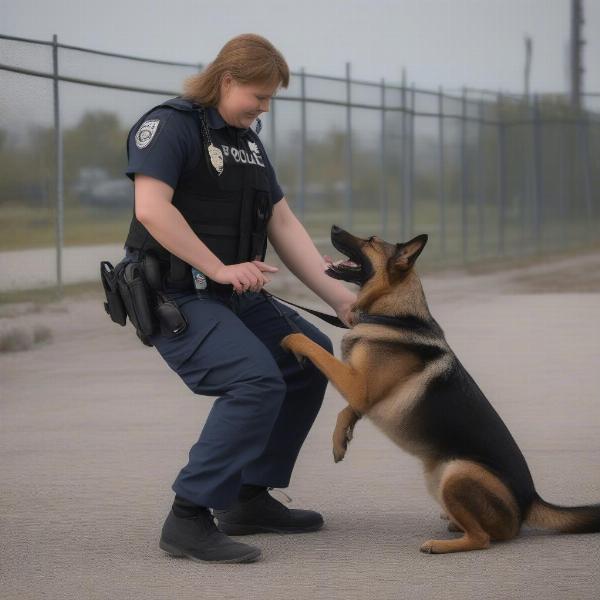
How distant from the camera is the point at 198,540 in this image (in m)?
5.06

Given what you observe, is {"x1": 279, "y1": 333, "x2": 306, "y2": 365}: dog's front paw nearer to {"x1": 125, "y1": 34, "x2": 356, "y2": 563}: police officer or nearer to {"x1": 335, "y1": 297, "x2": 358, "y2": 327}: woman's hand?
{"x1": 125, "y1": 34, "x2": 356, "y2": 563}: police officer

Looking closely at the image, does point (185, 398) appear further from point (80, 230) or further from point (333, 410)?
point (80, 230)

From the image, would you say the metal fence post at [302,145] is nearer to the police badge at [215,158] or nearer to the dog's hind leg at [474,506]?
the police badge at [215,158]

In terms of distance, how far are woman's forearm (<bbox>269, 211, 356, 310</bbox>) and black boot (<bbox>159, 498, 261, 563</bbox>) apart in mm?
1127

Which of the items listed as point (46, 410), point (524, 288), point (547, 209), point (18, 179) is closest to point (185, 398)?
point (46, 410)

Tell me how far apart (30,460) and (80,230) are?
9.12 m

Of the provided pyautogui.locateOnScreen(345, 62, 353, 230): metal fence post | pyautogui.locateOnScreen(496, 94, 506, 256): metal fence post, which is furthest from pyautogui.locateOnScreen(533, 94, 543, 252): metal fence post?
pyautogui.locateOnScreen(345, 62, 353, 230): metal fence post

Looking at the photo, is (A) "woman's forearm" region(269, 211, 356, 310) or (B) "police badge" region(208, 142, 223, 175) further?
(A) "woman's forearm" region(269, 211, 356, 310)

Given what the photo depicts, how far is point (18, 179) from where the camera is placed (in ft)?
47.4

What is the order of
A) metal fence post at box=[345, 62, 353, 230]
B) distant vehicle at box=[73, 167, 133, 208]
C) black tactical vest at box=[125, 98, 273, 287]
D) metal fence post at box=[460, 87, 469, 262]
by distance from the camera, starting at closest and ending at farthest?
black tactical vest at box=[125, 98, 273, 287] → distant vehicle at box=[73, 167, 133, 208] → metal fence post at box=[345, 62, 353, 230] → metal fence post at box=[460, 87, 469, 262]

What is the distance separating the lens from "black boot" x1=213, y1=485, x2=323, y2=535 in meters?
5.57

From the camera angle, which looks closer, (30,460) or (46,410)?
(30,460)


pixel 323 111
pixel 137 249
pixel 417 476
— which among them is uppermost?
pixel 323 111

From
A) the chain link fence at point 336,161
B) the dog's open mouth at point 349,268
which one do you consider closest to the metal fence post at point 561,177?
the chain link fence at point 336,161
